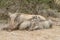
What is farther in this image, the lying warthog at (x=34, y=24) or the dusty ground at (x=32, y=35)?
the lying warthog at (x=34, y=24)

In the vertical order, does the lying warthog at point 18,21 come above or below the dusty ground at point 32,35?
above

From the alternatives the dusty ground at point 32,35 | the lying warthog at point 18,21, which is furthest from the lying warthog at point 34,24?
the dusty ground at point 32,35

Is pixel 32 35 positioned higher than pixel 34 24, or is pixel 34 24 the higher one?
pixel 34 24

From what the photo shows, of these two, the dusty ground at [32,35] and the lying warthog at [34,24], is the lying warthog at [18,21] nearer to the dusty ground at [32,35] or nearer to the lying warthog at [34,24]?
the lying warthog at [34,24]

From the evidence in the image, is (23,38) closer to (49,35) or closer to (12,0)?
(49,35)

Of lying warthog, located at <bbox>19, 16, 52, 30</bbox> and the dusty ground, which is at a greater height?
lying warthog, located at <bbox>19, 16, 52, 30</bbox>

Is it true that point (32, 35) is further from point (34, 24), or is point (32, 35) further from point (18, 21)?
point (18, 21)

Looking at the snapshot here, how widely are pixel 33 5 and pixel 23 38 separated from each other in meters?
4.63

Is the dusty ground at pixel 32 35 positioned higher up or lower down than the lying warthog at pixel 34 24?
lower down

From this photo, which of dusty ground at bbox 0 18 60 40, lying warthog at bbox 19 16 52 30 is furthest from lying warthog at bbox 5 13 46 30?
dusty ground at bbox 0 18 60 40

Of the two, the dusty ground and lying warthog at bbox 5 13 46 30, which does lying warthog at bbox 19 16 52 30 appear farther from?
the dusty ground

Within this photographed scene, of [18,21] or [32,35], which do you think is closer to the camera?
[32,35]

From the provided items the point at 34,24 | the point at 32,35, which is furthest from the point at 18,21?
the point at 32,35

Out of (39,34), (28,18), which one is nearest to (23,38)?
(39,34)
